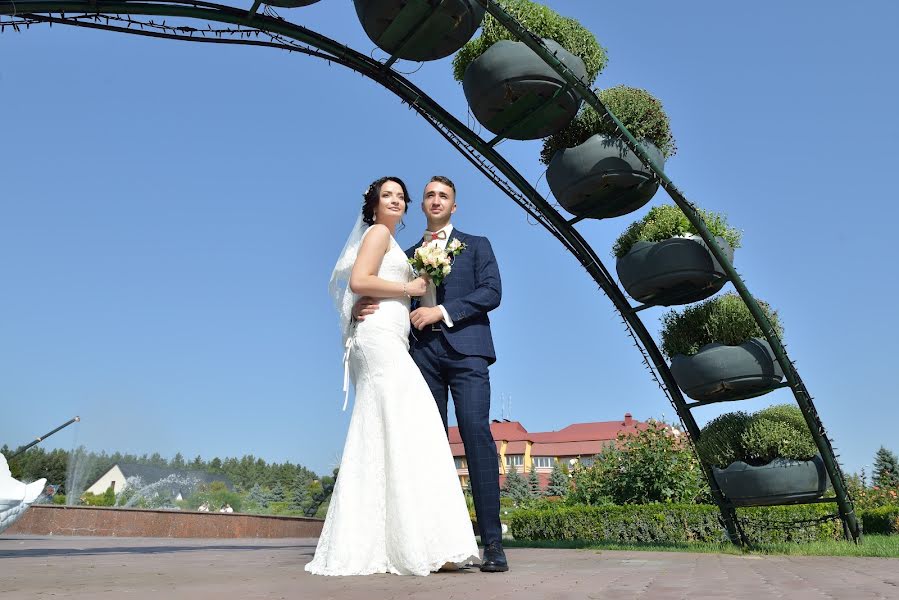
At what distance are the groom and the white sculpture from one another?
3.55 metres

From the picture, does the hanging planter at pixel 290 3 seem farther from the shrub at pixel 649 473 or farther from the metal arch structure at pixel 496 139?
the shrub at pixel 649 473

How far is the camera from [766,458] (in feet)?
18.4

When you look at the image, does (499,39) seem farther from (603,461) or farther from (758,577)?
(603,461)

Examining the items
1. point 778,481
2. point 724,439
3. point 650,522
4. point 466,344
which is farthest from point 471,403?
point 650,522

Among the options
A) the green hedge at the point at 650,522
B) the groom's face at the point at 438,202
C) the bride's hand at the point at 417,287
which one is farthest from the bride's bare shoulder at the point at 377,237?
the green hedge at the point at 650,522

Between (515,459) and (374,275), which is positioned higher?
(515,459)

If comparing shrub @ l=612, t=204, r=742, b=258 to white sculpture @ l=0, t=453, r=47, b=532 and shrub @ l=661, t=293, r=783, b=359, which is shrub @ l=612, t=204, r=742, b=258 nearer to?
shrub @ l=661, t=293, r=783, b=359

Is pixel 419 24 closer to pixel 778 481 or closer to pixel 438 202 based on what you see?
pixel 438 202

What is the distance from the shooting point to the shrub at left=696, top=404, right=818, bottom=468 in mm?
5547

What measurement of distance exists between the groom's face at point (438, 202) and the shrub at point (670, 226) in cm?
229

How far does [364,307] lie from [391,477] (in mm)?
1016

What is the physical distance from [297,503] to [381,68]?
31.8 metres

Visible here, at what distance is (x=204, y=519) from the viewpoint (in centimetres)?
1232

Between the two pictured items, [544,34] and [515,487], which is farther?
[515,487]
